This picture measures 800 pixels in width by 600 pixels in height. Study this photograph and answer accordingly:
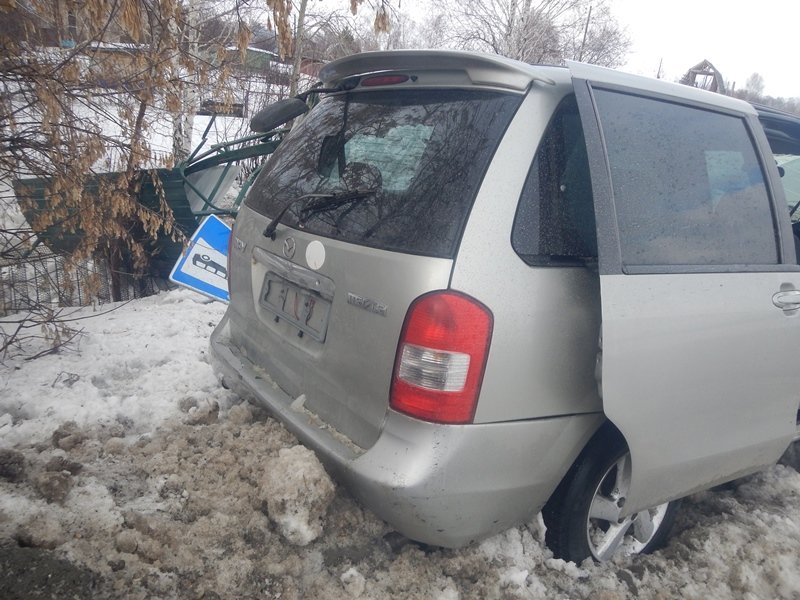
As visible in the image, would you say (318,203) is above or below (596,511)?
above

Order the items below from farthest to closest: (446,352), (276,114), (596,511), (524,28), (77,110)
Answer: (524,28), (77,110), (276,114), (596,511), (446,352)

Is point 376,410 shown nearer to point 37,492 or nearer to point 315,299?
point 315,299

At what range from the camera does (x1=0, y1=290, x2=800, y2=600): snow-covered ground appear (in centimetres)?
209

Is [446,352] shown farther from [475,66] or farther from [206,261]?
[206,261]

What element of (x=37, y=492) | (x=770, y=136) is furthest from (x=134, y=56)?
(x=770, y=136)

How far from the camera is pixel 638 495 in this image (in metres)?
2.34

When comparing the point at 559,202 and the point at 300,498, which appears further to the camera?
the point at 300,498

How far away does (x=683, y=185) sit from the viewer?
239 cm

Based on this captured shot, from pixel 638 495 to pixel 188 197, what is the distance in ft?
15.5

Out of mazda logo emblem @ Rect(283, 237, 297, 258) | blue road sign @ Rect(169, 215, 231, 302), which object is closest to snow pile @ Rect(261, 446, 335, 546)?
mazda logo emblem @ Rect(283, 237, 297, 258)

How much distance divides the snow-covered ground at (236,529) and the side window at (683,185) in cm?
126

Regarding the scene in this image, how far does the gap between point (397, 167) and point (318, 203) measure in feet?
1.24

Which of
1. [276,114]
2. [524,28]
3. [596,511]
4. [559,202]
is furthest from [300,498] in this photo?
[524,28]

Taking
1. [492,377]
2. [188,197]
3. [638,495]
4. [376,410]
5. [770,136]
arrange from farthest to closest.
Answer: [188,197]
[770,136]
[638,495]
[376,410]
[492,377]
